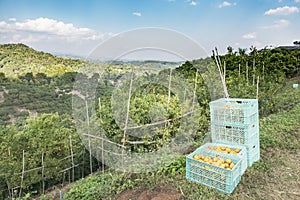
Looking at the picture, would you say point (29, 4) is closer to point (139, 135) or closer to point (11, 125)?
point (11, 125)

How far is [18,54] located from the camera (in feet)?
18.9

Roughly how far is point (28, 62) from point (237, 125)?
502 cm

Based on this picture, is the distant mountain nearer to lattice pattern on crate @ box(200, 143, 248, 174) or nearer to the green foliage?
the green foliage

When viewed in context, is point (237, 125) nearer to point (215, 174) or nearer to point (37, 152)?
point (215, 174)

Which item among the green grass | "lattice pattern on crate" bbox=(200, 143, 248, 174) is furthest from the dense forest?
"lattice pattern on crate" bbox=(200, 143, 248, 174)

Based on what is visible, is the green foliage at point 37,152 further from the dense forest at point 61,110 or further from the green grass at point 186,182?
the green grass at point 186,182

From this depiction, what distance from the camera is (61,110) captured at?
4.32 metres

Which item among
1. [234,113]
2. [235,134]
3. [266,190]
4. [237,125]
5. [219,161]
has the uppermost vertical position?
[234,113]

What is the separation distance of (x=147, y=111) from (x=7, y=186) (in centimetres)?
248

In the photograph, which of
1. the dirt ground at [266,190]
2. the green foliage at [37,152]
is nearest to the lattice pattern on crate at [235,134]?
the dirt ground at [266,190]

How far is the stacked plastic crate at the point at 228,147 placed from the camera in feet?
7.49

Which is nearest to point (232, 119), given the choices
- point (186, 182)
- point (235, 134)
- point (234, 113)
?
point (234, 113)

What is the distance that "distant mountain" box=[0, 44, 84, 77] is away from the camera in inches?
188

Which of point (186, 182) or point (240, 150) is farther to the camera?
point (240, 150)
